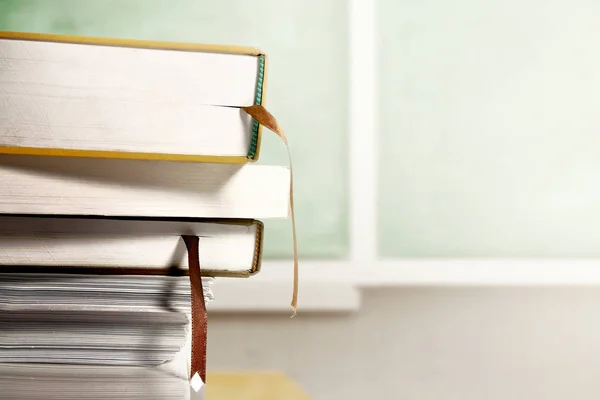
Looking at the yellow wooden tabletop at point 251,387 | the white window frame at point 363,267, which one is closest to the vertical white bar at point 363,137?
the white window frame at point 363,267

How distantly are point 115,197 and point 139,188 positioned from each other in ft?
0.06

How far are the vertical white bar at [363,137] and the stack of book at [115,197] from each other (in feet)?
1.37

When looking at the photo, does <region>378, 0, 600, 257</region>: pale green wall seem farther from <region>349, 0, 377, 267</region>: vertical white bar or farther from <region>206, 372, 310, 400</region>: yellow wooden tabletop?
<region>206, 372, 310, 400</region>: yellow wooden tabletop

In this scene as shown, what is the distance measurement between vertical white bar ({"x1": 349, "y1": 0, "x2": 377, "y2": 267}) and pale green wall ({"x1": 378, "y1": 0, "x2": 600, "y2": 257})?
0.02 meters

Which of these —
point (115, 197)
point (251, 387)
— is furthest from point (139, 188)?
point (251, 387)

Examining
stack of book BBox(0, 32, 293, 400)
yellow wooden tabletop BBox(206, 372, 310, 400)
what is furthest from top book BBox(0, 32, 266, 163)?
yellow wooden tabletop BBox(206, 372, 310, 400)

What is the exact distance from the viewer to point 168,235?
18.5 inches

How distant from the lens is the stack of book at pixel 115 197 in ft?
1.44

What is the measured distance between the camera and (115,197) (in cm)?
45

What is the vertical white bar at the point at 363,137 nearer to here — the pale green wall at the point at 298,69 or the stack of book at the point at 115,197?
the pale green wall at the point at 298,69

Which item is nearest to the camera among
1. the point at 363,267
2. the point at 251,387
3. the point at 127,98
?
the point at 127,98

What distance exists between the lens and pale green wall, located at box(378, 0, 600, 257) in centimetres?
88

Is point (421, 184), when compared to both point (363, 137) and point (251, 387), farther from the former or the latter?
point (251, 387)

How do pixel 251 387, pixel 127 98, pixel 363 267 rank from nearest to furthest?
pixel 127 98 → pixel 251 387 → pixel 363 267
